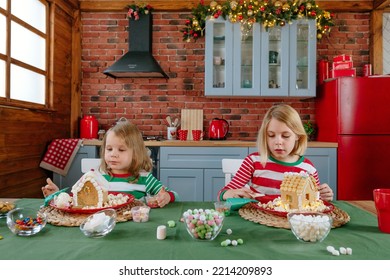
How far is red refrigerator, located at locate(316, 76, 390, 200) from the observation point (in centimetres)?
329

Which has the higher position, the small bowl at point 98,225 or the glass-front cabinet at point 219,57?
the glass-front cabinet at point 219,57

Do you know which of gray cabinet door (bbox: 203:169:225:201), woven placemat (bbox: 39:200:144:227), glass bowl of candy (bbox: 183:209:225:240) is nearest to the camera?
glass bowl of candy (bbox: 183:209:225:240)

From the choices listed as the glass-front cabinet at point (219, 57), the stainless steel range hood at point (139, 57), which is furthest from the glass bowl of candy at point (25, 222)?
the glass-front cabinet at point (219, 57)

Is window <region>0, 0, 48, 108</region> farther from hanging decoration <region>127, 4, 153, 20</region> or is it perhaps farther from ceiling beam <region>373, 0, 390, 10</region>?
ceiling beam <region>373, 0, 390, 10</region>

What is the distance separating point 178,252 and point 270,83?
304 cm

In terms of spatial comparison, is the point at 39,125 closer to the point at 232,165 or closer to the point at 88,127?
the point at 88,127

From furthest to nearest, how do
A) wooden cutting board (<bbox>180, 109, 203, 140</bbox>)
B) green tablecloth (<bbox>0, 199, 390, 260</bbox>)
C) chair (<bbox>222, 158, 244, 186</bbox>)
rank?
wooden cutting board (<bbox>180, 109, 203, 140</bbox>) < chair (<bbox>222, 158, 244, 186</bbox>) < green tablecloth (<bbox>0, 199, 390, 260</bbox>)

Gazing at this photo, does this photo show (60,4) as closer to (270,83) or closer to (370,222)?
(270,83)

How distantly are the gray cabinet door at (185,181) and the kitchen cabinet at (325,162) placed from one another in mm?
1040

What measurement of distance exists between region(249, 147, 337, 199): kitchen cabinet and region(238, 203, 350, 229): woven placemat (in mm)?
2143

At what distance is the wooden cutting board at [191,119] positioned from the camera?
3984 millimetres

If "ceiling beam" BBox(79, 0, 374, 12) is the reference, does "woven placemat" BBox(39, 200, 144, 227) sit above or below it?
below

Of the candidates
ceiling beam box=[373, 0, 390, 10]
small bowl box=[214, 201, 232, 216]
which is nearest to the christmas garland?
ceiling beam box=[373, 0, 390, 10]

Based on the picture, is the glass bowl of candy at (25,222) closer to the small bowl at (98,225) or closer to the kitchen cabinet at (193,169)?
the small bowl at (98,225)
